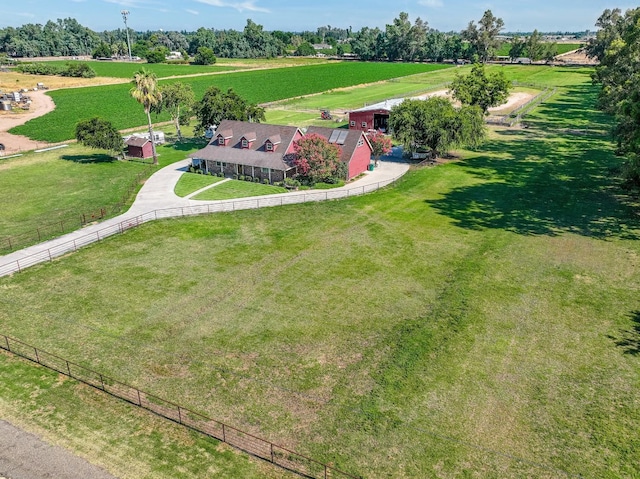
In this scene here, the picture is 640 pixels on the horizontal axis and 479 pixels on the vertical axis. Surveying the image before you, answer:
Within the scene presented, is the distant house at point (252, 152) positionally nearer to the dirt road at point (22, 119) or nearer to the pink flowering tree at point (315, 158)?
the pink flowering tree at point (315, 158)

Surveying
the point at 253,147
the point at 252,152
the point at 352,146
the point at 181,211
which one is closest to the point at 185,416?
the point at 181,211

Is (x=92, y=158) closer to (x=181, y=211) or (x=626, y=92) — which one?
(x=181, y=211)

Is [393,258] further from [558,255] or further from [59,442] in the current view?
[59,442]

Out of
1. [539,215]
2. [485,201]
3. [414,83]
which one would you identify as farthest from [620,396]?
[414,83]

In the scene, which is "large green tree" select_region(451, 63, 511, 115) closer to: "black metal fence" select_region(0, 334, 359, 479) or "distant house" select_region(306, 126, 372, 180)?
"distant house" select_region(306, 126, 372, 180)

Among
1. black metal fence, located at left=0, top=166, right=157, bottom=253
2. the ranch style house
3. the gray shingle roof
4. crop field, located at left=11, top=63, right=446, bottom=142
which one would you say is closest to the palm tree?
the gray shingle roof

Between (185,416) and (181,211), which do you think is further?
(181,211)
